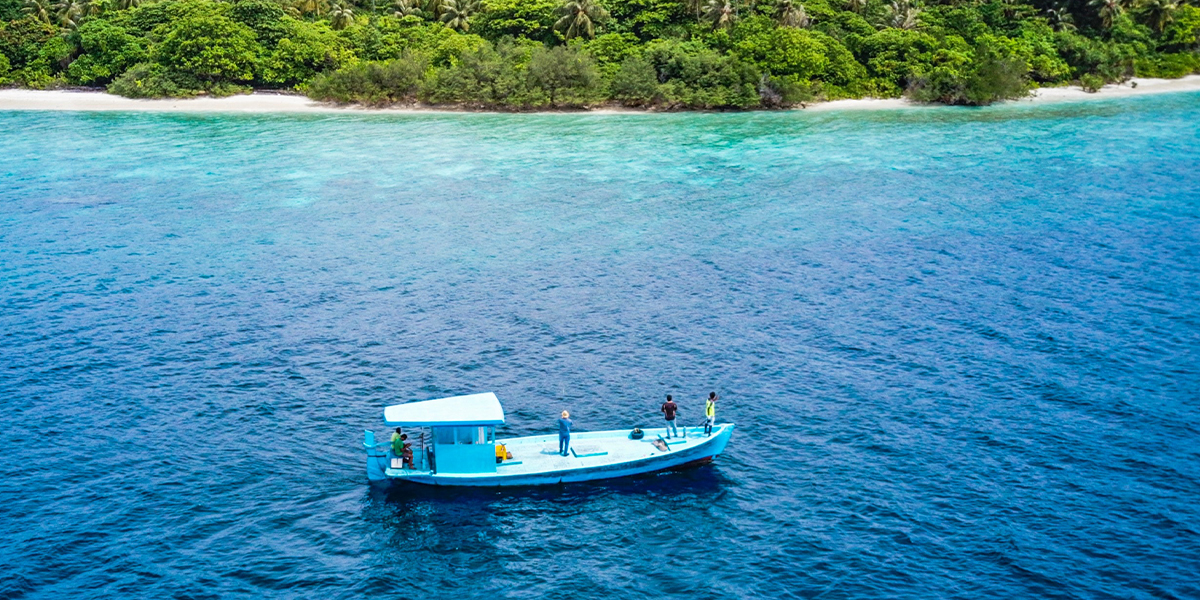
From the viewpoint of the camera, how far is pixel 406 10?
148 metres

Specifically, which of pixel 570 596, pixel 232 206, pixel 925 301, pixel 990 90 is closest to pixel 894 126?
pixel 990 90

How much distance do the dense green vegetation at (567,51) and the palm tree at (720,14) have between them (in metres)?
0.17

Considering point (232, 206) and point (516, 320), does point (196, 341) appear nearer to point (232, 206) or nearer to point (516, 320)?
point (516, 320)

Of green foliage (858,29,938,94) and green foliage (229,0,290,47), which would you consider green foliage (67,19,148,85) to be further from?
green foliage (858,29,938,94)

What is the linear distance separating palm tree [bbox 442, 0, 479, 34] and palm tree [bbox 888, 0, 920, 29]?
53.8 m

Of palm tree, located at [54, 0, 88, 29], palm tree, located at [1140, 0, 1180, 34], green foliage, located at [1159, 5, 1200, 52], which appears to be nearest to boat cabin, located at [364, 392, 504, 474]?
palm tree, located at [54, 0, 88, 29]

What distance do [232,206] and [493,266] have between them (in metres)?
27.7

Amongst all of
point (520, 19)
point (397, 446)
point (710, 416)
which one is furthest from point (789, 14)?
point (397, 446)

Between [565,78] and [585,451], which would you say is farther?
[565,78]

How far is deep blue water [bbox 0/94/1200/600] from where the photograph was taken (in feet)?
135

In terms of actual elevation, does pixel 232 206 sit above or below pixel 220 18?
below

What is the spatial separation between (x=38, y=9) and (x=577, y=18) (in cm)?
7219

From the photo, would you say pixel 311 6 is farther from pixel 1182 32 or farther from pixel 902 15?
pixel 1182 32

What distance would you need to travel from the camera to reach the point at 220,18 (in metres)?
135
